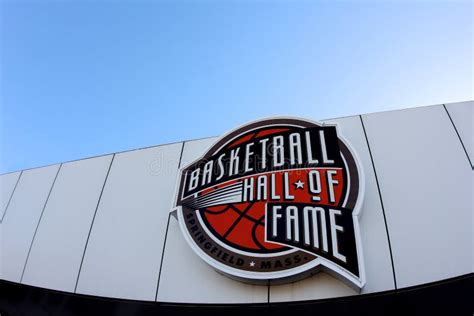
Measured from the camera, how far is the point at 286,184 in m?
4.77

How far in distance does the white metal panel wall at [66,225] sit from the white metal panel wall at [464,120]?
21.5 feet

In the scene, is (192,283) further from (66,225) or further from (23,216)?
(23,216)

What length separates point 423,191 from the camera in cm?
444

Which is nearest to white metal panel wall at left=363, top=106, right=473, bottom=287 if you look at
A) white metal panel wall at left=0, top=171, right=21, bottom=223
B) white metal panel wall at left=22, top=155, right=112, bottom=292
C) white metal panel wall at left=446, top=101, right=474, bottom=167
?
white metal panel wall at left=446, top=101, right=474, bottom=167

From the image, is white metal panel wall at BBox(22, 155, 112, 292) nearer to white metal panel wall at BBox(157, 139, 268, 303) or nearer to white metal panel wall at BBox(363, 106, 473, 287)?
white metal panel wall at BBox(157, 139, 268, 303)

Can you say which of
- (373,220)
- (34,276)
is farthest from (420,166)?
(34,276)

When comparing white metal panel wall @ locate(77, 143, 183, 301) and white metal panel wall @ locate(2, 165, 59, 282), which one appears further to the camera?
white metal panel wall @ locate(2, 165, 59, 282)

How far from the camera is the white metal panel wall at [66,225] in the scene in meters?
5.65

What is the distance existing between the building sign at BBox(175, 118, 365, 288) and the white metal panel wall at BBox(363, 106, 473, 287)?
629 mm

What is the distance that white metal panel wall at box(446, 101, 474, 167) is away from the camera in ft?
15.3

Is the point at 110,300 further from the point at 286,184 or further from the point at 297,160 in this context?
the point at 297,160

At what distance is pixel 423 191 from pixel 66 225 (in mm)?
6395

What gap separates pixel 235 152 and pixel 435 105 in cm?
347

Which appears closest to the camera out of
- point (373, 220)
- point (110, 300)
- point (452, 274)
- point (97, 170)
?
point (452, 274)
